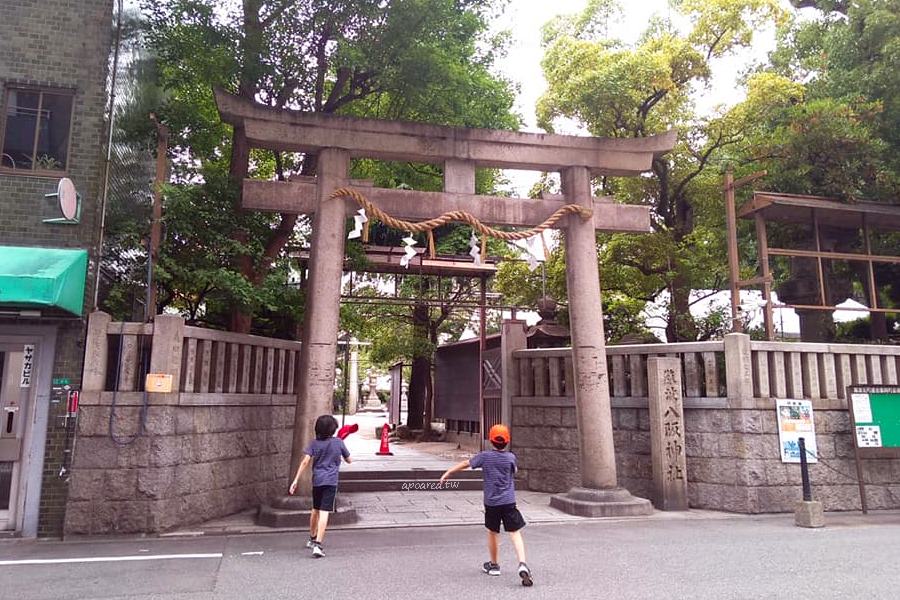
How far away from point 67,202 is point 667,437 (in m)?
10.1

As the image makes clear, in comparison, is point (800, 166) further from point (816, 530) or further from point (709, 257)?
point (816, 530)

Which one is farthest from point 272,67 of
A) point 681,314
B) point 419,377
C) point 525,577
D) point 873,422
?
point 419,377

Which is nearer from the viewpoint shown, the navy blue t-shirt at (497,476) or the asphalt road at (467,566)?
the asphalt road at (467,566)

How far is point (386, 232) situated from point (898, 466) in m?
15.2

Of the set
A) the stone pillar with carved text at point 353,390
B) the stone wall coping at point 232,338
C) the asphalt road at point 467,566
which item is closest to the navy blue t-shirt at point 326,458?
the asphalt road at point 467,566

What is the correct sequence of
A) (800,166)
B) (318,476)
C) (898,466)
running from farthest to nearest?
(800,166)
(898,466)
(318,476)

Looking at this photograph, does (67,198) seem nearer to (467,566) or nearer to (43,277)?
(43,277)

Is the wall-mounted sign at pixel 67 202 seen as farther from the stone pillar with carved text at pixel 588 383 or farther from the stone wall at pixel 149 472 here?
the stone pillar with carved text at pixel 588 383

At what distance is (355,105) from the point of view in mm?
14008

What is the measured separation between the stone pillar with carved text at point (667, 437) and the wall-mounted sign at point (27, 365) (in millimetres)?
9780

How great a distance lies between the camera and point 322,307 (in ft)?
32.1

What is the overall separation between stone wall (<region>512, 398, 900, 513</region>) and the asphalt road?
1.53 metres

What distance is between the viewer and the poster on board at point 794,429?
11.0 m

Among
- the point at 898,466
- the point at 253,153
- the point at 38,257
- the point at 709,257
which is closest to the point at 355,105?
the point at 253,153
